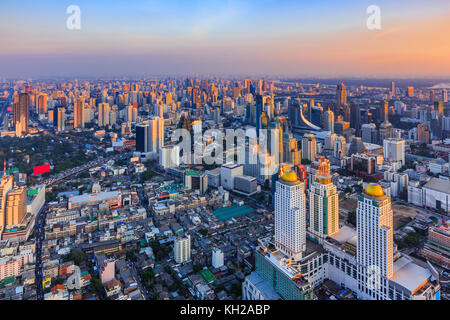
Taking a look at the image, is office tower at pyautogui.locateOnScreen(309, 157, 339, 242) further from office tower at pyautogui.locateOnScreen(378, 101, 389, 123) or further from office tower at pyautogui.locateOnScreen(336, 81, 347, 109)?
office tower at pyautogui.locateOnScreen(336, 81, 347, 109)

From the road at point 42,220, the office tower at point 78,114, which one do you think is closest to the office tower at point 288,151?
the road at point 42,220

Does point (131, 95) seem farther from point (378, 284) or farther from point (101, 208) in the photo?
point (378, 284)

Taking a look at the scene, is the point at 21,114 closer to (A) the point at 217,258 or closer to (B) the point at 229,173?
(B) the point at 229,173

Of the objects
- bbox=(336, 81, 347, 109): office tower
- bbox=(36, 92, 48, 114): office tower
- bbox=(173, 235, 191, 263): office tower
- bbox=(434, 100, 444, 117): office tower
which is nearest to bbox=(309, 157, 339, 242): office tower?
bbox=(173, 235, 191, 263): office tower

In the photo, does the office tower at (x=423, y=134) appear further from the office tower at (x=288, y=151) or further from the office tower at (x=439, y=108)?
the office tower at (x=288, y=151)
